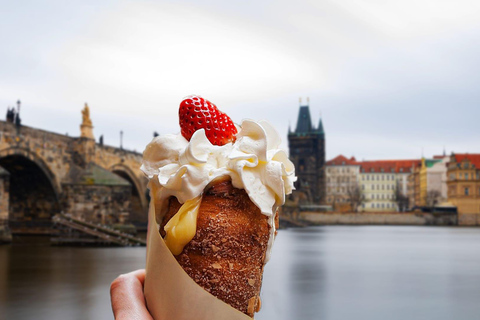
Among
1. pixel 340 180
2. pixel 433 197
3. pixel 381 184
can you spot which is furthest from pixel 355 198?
pixel 381 184

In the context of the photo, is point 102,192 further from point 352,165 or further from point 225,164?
point 352,165

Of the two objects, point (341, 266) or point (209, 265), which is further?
point (341, 266)

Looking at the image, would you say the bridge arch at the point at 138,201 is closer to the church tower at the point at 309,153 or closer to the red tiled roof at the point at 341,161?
the church tower at the point at 309,153

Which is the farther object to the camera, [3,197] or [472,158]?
[472,158]

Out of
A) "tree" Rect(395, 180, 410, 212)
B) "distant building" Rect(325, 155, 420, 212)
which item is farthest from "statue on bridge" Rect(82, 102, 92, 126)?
"distant building" Rect(325, 155, 420, 212)

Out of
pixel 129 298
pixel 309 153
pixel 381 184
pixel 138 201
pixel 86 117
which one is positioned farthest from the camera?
pixel 381 184

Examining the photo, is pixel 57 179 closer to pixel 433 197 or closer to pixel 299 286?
pixel 299 286

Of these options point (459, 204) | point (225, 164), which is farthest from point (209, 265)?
point (459, 204)
